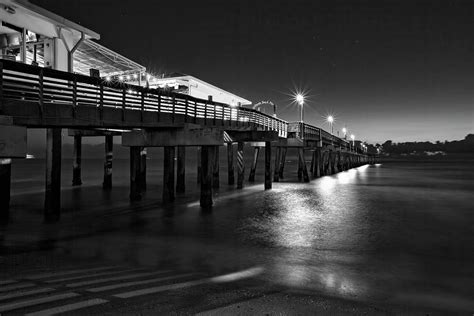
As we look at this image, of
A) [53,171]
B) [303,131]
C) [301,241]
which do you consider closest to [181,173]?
[53,171]

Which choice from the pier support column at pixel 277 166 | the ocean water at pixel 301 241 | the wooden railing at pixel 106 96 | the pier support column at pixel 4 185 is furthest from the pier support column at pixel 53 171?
the pier support column at pixel 277 166

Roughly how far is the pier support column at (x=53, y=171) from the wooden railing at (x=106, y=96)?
1551 mm

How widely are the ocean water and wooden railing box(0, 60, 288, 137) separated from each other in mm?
4307

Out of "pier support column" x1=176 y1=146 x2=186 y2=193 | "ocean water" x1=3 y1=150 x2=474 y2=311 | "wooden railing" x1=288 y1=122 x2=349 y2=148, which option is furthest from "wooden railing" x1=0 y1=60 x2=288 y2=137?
"pier support column" x1=176 y1=146 x2=186 y2=193

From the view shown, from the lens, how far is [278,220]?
13617 millimetres

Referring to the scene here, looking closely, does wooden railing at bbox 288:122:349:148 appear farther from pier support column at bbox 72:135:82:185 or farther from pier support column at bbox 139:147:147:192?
pier support column at bbox 72:135:82:185

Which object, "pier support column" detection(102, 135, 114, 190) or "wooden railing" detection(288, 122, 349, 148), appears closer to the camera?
"pier support column" detection(102, 135, 114, 190)

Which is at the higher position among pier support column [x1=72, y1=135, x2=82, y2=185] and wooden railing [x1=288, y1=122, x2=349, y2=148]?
wooden railing [x1=288, y1=122, x2=349, y2=148]

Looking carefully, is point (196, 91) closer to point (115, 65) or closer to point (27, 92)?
point (115, 65)

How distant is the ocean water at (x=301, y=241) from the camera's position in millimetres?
6617

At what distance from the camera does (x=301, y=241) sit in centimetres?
1027

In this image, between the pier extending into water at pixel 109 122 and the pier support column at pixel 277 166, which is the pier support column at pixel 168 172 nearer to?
the pier extending into water at pixel 109 122

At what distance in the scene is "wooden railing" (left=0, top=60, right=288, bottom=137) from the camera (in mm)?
9117

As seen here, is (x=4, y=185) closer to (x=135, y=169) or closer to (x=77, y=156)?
(x=135, y=169)
